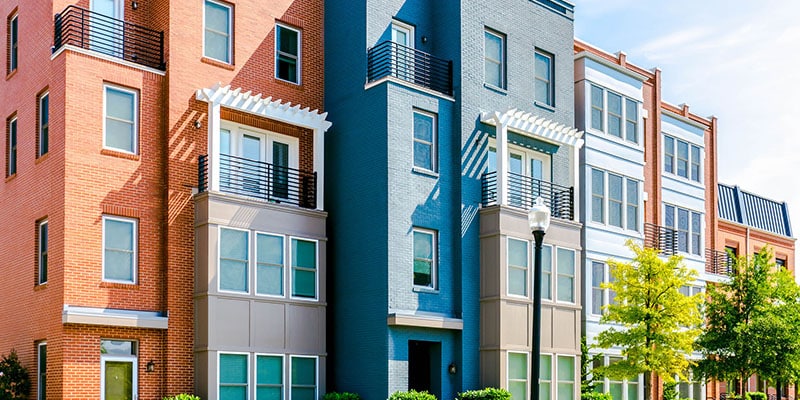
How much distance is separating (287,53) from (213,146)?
490 cm

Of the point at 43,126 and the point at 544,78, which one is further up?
the point at 544,78

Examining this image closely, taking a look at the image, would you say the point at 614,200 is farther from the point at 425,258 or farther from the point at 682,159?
the point at 425,258

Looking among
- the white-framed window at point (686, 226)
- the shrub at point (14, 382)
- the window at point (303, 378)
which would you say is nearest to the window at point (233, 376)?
the window at point (303, 378)

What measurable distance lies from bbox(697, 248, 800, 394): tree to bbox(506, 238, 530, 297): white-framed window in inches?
430

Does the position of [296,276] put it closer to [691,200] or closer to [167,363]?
[167,363]

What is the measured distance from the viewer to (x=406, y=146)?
2938 centimetres

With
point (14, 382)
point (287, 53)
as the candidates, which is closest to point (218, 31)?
point (287, 53)

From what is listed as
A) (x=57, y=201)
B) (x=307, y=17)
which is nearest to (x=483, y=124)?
(x=307, y=17)

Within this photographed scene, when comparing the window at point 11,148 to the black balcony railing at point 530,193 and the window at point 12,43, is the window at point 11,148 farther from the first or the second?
the black balcony railing at point 530,193

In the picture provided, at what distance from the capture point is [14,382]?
25891 mm

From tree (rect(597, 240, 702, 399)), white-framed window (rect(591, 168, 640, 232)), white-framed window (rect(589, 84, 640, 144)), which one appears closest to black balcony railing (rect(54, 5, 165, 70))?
tree (rect(597, 240, 702, 399))

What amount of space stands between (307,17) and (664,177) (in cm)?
1891

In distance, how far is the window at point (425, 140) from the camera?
29.9 meters

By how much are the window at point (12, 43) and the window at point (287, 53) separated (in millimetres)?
7432
